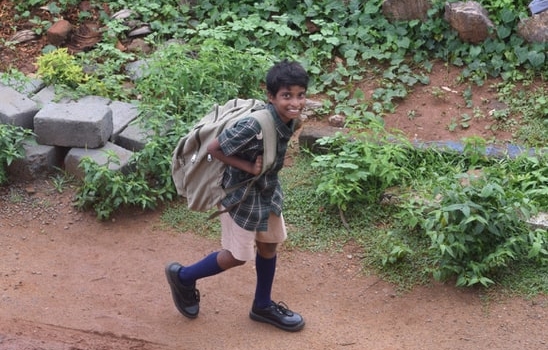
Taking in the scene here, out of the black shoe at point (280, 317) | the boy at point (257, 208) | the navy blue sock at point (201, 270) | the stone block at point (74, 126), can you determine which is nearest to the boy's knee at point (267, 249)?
the boy at point (257, 208)

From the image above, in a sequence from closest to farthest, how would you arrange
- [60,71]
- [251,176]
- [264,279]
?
[251,176], [264,279], [60,71]

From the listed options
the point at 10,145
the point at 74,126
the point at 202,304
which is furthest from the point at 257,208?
the point at 10,145

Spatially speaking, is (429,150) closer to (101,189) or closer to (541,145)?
(541,145)

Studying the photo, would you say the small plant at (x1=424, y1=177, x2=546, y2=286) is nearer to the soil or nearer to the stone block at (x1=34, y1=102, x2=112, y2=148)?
the soil

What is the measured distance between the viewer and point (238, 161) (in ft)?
14.8

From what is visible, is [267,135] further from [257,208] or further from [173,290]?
[173,290]

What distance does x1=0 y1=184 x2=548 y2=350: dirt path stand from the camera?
4969 mm

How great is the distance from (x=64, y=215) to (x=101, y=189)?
1.09ft

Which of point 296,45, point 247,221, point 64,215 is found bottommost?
point 64,215

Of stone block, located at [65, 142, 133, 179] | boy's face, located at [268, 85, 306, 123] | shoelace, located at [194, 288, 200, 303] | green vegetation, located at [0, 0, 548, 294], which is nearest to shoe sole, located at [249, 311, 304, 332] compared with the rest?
shoelace, located at [194, 288, 200, 303]

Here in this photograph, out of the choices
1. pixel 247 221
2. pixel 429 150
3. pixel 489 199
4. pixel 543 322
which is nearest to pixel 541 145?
pixel 429 150

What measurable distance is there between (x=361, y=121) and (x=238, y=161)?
2726mm

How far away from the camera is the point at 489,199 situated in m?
5.40

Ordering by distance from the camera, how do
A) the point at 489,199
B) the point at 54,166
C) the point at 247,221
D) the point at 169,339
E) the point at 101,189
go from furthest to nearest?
the point at 54,166, the point at 101,189, the point at 489,199, the point at 169,339, the point at 247,221
